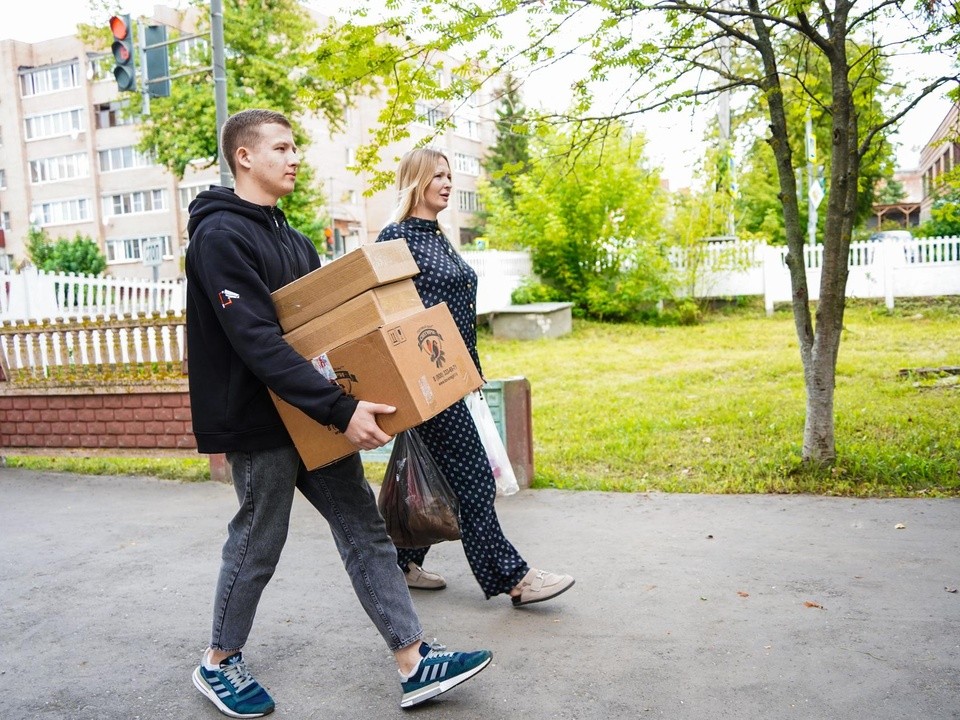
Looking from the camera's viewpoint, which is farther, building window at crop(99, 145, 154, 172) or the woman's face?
building window at crop(99, 145, 154, 172)

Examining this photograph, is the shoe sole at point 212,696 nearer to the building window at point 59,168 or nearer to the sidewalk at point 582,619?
the sidewalk at point 582,619

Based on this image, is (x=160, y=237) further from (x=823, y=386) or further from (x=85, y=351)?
(x=823, y=386)

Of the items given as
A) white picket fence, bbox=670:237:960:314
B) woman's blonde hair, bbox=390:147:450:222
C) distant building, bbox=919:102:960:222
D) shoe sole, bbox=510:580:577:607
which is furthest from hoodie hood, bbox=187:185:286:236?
white picket fence, bbox=670:237:960:314

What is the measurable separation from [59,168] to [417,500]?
5347 centimetres

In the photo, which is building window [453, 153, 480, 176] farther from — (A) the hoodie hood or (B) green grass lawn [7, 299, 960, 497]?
(A) the hoodie hood

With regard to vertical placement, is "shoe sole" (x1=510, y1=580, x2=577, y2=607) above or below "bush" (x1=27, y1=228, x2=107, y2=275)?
below

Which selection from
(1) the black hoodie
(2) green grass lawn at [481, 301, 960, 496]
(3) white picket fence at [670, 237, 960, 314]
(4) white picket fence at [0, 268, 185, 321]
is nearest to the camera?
(1) the black hoodie

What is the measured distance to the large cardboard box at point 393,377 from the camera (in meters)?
2.97

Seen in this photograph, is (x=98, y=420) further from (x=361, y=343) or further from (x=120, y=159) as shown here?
(x=120, y=159)

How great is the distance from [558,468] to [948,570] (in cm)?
324

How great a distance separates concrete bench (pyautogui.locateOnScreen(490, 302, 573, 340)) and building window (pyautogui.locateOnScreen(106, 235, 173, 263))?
1390 inches

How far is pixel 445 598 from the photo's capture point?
437cm

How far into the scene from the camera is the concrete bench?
675 inches

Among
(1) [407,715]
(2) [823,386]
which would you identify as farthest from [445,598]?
(2) [823,386]
